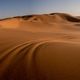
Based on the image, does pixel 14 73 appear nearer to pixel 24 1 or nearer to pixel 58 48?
pixel 58 48

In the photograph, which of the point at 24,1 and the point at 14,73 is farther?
the point at 24,1

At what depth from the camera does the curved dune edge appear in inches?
24.7

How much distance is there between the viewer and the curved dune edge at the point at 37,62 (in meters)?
A: 0.63

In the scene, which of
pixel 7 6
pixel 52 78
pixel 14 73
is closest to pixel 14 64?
pixel 14 73

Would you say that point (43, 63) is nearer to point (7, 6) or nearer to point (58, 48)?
point (58, 48)

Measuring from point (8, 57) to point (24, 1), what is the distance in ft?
5.99

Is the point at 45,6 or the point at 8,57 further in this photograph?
the point at 45,6

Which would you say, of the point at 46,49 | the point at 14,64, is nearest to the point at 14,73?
the point at 14,64

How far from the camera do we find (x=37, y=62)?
660mm

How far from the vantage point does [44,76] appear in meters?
0.62

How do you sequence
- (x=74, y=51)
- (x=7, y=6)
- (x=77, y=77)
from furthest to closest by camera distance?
(x=7, y=6)
(x=74, y=51)
(x=77, y=77)

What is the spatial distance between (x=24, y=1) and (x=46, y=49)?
71.3 inches

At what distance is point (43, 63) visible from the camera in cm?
66

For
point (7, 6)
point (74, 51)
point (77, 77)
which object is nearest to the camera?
point (77, 77)
